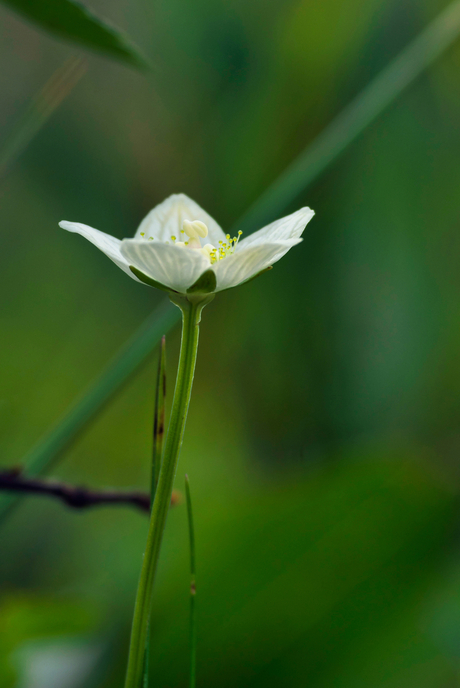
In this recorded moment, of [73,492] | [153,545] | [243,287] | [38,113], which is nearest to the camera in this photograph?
[153,545]

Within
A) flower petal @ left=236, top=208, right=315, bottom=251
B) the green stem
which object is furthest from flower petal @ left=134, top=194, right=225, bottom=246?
the green stem

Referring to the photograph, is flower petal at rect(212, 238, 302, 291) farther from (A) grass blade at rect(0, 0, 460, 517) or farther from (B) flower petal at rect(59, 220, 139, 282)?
(A) grass blade at rect(0, 0, 460, 517)

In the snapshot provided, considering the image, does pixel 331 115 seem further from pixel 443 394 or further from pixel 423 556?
pixel 423 556

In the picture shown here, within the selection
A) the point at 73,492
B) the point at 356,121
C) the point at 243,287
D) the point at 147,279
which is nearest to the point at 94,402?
the point at 73,492

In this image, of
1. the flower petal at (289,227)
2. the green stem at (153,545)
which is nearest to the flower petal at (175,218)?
the flower petal at (289,227)

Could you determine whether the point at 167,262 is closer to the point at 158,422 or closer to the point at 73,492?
the point at 158,422
